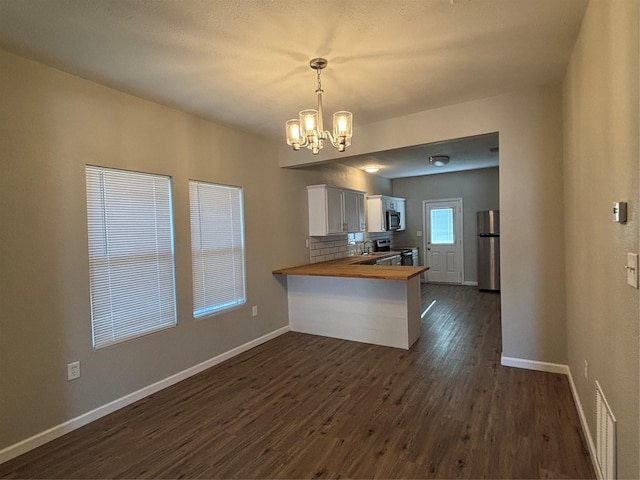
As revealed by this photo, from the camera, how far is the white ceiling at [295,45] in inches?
74.5

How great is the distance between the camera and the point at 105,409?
2.75 metres

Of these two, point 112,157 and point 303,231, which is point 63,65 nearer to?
point 112,157

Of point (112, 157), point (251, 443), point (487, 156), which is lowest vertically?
point (251, 443)

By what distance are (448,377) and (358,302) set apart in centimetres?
139

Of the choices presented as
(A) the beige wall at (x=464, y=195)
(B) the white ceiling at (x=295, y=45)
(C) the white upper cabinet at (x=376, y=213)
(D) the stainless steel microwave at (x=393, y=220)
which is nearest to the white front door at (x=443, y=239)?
(A) the beige wall at (x=464, y=195)

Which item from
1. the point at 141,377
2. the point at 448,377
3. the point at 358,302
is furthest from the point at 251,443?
the point at 358,302

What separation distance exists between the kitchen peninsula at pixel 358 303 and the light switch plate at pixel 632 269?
235 cm

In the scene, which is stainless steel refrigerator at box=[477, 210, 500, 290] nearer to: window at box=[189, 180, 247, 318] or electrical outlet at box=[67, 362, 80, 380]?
window at box=[189, 180, 247, 318]

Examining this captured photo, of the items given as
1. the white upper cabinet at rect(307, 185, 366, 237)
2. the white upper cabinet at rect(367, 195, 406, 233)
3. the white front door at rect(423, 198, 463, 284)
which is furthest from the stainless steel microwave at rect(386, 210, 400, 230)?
the white upper cabinet at rect(307, 185, 366, 237)

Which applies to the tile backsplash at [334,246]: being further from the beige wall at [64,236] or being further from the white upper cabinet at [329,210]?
the beige wall at [64,236]

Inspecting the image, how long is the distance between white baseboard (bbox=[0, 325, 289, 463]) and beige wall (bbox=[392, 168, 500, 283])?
5496 mm

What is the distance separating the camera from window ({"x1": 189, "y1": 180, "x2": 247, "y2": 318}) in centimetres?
361

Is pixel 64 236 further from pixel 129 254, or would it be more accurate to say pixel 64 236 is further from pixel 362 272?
pixel 362 272

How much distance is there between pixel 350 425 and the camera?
8.14 ft
